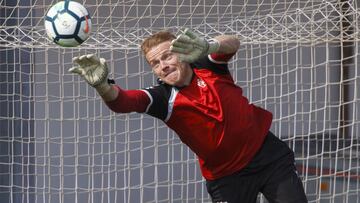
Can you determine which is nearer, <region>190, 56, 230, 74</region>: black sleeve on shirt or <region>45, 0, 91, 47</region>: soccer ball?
<region>45, 0, 91, 47</region>: soccer ball

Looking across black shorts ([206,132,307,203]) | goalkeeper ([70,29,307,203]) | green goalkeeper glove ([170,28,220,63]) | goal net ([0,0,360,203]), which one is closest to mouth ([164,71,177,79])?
goalkeeper ([70,29,307,203])

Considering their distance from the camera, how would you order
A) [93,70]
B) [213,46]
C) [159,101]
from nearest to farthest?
[93,70], [213,46], [159,101]

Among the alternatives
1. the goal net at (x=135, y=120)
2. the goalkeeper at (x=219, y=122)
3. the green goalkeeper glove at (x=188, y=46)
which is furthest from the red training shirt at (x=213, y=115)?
the goal net at (x=135, y=120)

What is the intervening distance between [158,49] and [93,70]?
49 cm

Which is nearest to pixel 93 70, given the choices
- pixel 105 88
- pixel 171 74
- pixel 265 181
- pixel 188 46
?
pixel 105 88

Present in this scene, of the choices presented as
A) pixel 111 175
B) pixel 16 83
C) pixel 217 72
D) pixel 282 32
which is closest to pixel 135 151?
pixel 111 175

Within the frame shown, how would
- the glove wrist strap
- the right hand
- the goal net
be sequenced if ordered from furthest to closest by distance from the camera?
the goal net, the glove wrist strap, the right hand

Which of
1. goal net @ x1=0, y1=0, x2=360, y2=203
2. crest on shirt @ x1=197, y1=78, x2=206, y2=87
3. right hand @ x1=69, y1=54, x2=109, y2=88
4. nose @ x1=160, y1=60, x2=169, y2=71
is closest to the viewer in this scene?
right hand @ x1=69, y1=54, x2=109, y2=88

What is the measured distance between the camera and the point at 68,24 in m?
4.02

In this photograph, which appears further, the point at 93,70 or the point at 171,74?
the point at 171,74

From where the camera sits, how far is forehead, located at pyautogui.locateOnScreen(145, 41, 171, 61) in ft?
13.1

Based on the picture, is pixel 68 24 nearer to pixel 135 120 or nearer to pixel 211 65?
pixel 211 65

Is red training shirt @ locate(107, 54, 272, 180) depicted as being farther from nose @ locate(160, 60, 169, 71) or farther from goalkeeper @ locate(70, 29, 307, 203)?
nose @ locate(160, 60, 169, 71)

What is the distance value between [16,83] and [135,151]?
92 centimetres
